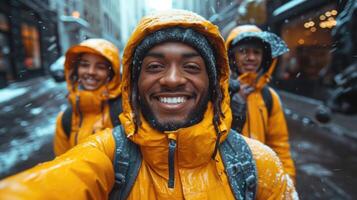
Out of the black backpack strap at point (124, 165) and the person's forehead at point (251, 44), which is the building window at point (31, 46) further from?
the black backpack strap at point (124, 165)

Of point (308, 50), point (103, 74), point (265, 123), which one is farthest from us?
point (308, 50)

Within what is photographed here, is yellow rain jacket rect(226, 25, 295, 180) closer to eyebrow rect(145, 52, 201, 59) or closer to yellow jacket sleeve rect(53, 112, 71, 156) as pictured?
eyebrow rect(145, 52, 201, 59)

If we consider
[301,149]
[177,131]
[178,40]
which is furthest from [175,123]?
[301,149]

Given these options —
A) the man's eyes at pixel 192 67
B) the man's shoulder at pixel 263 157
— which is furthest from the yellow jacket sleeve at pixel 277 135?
the man's eyes at pixel 192 67

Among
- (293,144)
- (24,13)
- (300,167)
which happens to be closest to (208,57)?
(300,167)

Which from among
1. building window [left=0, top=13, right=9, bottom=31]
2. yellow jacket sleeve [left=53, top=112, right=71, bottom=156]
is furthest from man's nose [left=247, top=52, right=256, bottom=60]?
building window [left=0, top=13, right=9, bottom=31]

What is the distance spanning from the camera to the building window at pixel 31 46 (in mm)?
21094

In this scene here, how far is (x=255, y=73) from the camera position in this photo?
2984 mm

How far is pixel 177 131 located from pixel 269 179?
556mm

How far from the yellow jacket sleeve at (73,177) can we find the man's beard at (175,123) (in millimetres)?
224

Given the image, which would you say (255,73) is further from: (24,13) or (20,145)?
(24,13)

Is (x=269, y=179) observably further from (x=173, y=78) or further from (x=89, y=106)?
(x=89, y=106)

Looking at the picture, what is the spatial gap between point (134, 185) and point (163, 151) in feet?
0.69

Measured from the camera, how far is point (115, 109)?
302 centimetres
